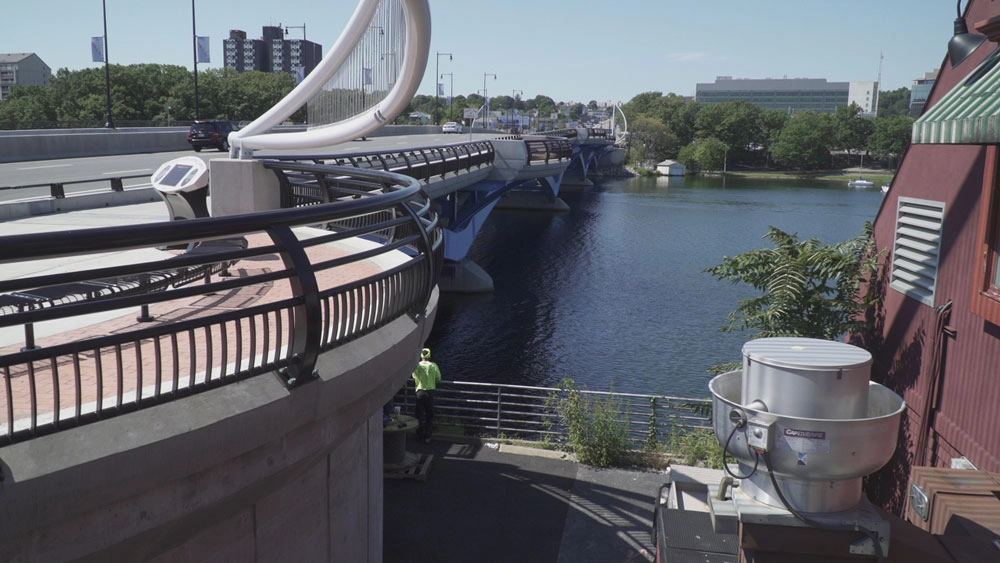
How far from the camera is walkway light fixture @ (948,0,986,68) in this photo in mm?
8984

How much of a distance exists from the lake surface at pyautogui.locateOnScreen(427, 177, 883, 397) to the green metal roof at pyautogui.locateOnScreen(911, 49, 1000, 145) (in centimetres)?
1563

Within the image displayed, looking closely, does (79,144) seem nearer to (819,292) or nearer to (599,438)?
(599,438)

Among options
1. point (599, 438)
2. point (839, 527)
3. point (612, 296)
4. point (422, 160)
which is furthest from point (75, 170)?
point (839, 527)

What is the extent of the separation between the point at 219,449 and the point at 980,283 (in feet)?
22.8

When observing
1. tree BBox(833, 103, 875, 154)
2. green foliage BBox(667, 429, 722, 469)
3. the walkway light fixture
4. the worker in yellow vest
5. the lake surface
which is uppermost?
tree BBox(833, 103, 875, 154)

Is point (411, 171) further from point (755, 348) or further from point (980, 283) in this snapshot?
point (755, 348)

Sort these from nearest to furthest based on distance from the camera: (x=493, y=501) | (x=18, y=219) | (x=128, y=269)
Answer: (x=128, y=269)
(x=493, y=501)
(x=18, y=219)

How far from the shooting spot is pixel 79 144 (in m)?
35.8

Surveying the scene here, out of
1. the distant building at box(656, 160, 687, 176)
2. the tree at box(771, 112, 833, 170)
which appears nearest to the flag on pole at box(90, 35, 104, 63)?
the distant building at box(656, 160, 687, 176)

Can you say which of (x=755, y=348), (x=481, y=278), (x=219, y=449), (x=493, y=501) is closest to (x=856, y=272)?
(x=493, y=501)

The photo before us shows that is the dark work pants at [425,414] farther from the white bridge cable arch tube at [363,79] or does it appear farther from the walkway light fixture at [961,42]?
the walkway light fixture at [961,42]

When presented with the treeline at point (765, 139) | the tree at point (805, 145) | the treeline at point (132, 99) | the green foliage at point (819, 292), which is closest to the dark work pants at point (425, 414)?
the green foliage at point (819, 292)

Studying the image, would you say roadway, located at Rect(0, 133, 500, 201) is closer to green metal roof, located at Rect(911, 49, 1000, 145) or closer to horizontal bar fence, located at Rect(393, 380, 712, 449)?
horizontal bar fence, located at Rect(393, 380, 712, 449)

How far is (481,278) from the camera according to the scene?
128 feet
